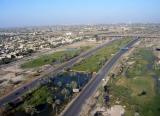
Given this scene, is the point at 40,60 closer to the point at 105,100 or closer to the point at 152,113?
the point at 105,100

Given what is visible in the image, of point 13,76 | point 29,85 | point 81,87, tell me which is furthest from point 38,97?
point 13,76

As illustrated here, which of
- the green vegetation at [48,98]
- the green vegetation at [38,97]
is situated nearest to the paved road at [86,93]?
the green vegetation at [48,98]

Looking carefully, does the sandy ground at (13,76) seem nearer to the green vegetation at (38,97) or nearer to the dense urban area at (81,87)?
the dense urban area at (81,87)

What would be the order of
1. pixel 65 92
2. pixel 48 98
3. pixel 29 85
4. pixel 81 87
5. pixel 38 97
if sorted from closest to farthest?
pixel 48 98
pixel 38 97
pixel 65 92
pixel 81 87
pixel 29 85

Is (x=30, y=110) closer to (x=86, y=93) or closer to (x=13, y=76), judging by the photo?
(x=86, y=93)

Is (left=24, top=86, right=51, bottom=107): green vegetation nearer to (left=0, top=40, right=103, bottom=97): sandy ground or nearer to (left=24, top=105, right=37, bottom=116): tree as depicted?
(left=24, top=105, right=37, bottom=116): tree

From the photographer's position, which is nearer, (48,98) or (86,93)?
(48,98)

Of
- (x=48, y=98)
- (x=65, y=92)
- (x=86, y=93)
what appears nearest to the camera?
(x=48, y=98)

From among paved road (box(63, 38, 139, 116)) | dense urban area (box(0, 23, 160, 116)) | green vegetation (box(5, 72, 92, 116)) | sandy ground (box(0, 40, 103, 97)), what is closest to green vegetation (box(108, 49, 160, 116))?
dense urban area (box(0, 23, 160, 116))

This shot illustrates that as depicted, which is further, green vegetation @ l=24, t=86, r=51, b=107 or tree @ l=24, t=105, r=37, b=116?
green vegetation @ l=24, t=86, r=51, b=107
